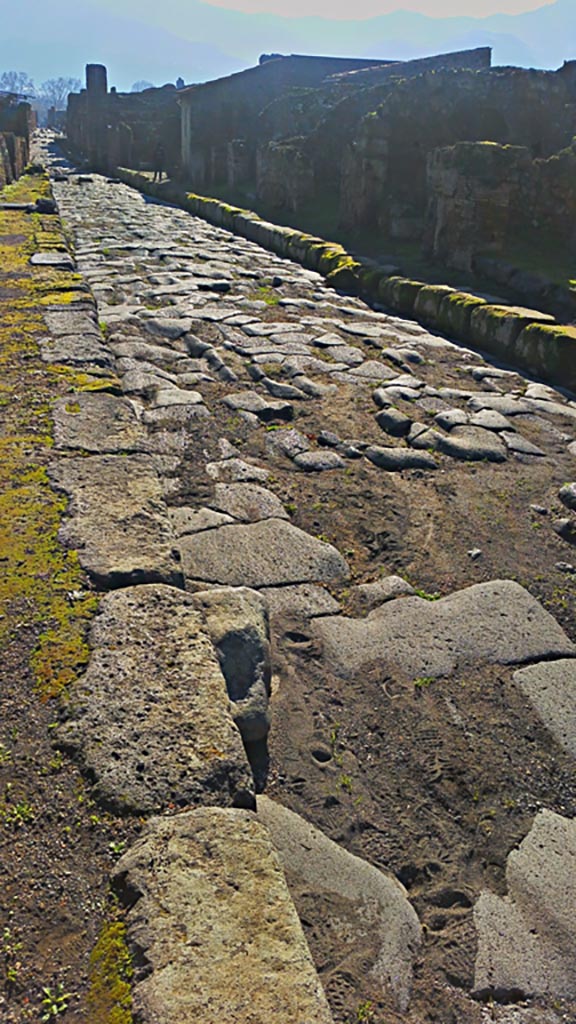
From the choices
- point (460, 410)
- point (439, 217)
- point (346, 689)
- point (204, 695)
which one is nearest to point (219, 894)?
point (204, 695)

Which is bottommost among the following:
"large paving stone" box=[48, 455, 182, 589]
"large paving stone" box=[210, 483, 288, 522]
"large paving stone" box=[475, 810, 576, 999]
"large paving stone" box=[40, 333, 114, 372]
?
"large paving stone" box=[475, 810, 576, 999]

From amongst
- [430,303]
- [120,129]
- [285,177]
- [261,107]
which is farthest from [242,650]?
[120,129]

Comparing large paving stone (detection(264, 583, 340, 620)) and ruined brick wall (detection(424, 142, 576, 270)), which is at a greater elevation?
ruined brick wall (detection(424, 142, 576, 270))

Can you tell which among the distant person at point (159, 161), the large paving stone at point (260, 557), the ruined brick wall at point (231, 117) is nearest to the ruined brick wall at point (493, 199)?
→ the large paving stone at point (260, 557)

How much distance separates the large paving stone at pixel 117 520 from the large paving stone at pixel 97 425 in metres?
0.16

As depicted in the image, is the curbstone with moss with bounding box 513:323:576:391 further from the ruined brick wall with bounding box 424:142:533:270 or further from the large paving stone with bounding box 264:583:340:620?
the large paving stone with bounding box 264:583:340:620

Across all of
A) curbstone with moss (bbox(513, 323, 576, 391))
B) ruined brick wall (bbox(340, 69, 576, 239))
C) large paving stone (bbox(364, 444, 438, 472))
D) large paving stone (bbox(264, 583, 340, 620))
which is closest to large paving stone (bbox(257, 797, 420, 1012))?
large paving stone (bbox(264, 583, 340, 620))

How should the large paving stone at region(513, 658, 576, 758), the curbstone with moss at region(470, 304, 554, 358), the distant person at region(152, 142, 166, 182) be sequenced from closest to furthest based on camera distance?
the large paving stone at region(513, 658, 576, 758), the curbstone with moss at region(470, 304, 554, 358), the distant person at region(152, 142, 166, 182)

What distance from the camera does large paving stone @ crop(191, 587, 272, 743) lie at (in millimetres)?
2318

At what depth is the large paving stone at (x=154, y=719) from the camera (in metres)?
1.77

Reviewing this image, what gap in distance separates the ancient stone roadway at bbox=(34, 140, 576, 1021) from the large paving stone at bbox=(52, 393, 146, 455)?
0.05 feet

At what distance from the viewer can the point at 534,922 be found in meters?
1.89

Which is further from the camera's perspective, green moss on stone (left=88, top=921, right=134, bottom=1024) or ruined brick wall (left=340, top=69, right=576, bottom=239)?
ruined brick wall (left=340, top=69, right=576, bottom=239)

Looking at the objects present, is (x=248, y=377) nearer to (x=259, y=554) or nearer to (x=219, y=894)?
(x=259, y=554)
